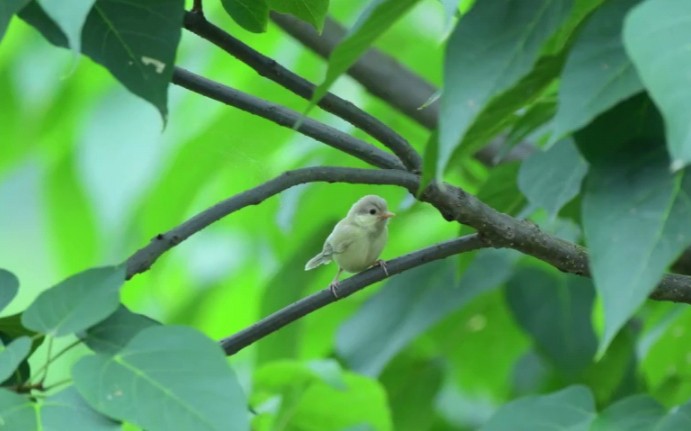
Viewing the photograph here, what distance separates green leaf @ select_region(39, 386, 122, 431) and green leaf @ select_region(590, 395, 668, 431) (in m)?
0.52

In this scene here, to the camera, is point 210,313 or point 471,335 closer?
point 471,335

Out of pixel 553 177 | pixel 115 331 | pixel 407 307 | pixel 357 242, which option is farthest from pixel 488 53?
pixel 407 307

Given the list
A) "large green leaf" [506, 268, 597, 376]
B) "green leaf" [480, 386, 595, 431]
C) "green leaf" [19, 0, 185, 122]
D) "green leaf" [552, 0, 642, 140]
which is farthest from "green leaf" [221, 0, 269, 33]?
"large green leaf" [506, 268, 597, 376]

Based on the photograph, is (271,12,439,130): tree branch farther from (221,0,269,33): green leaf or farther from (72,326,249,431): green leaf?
(72,326,249,431): green leaf

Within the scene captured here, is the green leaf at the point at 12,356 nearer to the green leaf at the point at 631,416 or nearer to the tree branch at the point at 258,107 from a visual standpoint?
the tree branch at the point at 258,107

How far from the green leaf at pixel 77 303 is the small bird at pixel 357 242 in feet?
1.35

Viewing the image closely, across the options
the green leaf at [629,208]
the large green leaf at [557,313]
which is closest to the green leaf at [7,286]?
the green leaf at [629,208]

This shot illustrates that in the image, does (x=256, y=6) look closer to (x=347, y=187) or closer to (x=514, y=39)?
(x=514, y=39)

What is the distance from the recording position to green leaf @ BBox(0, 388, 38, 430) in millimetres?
706

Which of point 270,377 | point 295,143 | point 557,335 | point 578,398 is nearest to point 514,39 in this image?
point 578,398

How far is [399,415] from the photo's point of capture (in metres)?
1.98

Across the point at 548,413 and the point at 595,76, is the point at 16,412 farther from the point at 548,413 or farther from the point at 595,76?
the point at 548,413

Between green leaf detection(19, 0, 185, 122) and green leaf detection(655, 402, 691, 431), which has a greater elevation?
green leaf detection(19, 0, 185, 122)

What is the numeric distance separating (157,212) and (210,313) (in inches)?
16.3
